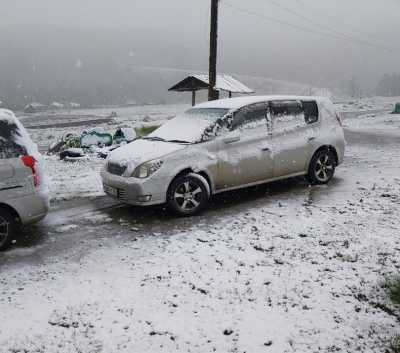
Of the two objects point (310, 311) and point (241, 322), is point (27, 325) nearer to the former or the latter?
point (241, 322)

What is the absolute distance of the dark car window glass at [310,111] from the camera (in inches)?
314

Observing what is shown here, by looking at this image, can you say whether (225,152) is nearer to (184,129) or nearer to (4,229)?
(184,129)

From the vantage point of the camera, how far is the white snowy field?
346cm

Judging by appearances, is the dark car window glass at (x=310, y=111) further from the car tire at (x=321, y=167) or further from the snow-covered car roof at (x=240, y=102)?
the car tire at (x=321, y=167)

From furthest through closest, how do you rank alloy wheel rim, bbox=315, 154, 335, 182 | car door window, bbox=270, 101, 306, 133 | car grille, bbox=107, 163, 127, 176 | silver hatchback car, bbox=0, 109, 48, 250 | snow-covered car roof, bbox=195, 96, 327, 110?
alloy wheel rim, bbox=315, 154, 335, 182 → car door window, bbox=270, 101, 306, 133 → snow-covered car roof, bbox=195, 96, 327, 110 → car grille, bbox=107, 163, 127, 176 → silver hatchback car, bbox=0, 109, 48, 250

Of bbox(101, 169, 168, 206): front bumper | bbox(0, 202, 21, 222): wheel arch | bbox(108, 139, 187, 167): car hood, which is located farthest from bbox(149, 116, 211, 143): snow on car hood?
bbox(0, 202, 21, 222): wheel arch

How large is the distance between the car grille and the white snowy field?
745 millimetres

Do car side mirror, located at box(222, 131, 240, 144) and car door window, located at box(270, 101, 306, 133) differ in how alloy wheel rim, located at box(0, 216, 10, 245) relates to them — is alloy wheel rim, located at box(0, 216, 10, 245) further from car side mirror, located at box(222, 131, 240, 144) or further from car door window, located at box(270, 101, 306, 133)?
car door window, located at box(270, 101, 306, 133)

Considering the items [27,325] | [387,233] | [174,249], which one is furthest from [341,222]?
[27,325]

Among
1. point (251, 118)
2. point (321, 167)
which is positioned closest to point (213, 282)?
point (251, 118)

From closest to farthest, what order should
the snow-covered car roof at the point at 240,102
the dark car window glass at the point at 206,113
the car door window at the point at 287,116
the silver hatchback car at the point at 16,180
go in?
the silver hatchback car at the point at 16,180
the dark car window glass at the point at 206,113
the snow-covered car roof at the point at 240,102
the car door window at the point at 287,116

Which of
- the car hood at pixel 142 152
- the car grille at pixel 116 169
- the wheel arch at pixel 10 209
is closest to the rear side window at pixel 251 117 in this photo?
the car hood at pixel 142 152

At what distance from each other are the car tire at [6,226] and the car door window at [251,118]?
3.75 m

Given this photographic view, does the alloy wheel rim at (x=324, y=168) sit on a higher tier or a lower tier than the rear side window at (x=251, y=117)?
lower
